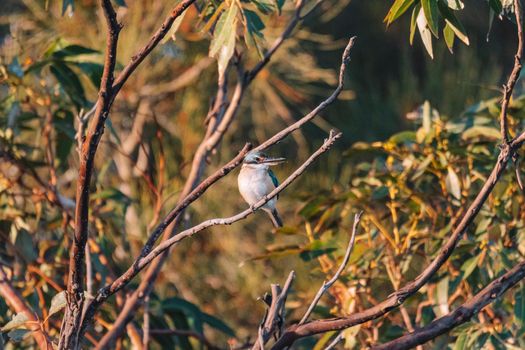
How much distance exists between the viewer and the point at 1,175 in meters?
2.92

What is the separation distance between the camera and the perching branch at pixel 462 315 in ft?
6.04

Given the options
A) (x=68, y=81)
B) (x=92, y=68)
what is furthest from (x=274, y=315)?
(x=68, y=81)

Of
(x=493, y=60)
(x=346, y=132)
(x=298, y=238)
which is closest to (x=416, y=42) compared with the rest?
(x=493, y=60)

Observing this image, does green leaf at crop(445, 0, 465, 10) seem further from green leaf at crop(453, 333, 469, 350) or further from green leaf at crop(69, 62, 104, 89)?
green leaf at crop(69, 62, 104, 89)

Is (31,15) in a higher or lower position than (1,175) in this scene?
higher

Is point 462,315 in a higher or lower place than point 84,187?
lower

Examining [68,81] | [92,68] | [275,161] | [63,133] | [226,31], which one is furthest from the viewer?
[63,133]

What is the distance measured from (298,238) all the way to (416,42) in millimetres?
2093

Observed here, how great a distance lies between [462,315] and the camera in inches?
72.5

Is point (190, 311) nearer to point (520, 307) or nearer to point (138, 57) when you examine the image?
point (520, 307)

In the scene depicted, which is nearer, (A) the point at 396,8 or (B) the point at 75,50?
(A) the point at 396,8

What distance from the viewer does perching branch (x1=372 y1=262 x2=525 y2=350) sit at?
1842mm

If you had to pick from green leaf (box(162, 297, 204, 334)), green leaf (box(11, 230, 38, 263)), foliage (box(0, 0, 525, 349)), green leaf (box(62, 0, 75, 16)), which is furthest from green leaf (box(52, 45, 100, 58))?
green leaf (box(162, 297, 204, 334))

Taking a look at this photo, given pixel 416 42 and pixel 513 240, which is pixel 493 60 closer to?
pixel 416 42
